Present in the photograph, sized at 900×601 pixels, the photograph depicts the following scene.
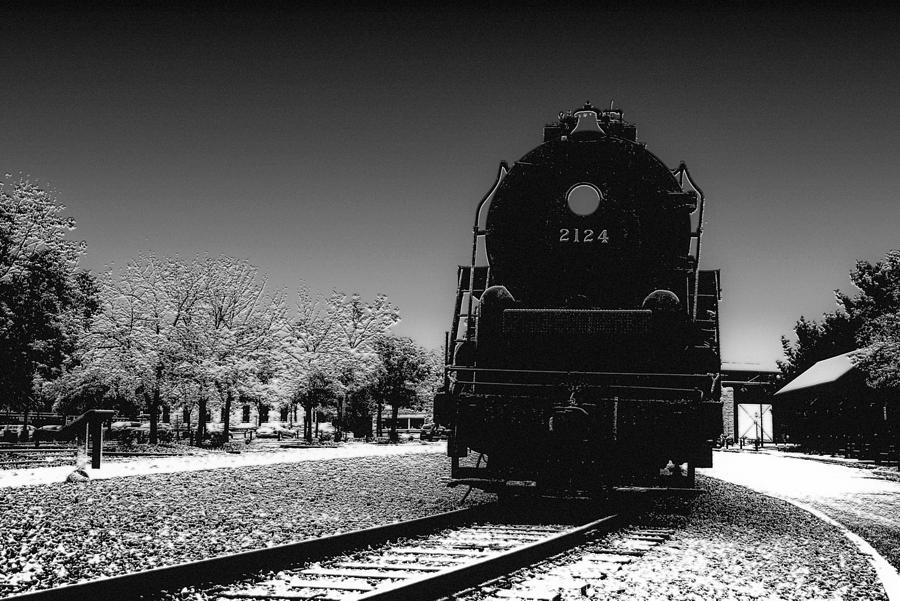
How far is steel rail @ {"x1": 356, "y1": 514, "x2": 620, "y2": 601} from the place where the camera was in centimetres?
464

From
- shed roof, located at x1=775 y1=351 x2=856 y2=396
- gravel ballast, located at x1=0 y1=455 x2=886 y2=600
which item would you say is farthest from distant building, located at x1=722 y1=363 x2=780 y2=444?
gravel ballast, located at x1=0 y1=455 x2=886 y2=600

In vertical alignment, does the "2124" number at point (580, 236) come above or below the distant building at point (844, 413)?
above

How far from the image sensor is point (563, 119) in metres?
10.6

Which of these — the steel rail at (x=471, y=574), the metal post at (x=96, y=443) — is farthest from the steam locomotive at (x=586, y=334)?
the metal post at (x=96, y=443)

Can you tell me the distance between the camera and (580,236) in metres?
9.53

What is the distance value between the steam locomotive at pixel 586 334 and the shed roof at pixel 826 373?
30.0 meters

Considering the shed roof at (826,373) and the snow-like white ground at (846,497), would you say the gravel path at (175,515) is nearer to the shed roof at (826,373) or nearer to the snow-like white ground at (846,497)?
the snow-like white ground at (846,497)

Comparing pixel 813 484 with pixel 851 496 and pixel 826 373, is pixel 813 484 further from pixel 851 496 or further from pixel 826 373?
pixel 826 373

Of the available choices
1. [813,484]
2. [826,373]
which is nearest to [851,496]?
[813,484]

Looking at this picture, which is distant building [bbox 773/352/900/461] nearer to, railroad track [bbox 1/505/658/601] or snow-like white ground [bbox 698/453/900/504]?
snow-like white ground [bbox 698/453/900/504]

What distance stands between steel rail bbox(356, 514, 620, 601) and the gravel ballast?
71 cm

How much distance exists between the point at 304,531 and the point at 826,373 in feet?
131

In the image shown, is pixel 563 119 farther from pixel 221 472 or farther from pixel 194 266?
pixel 194 266

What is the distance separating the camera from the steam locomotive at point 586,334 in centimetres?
856
